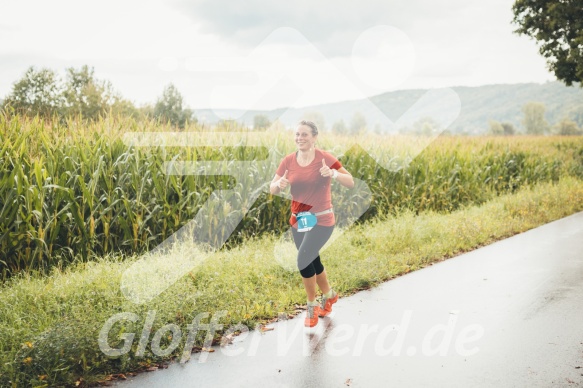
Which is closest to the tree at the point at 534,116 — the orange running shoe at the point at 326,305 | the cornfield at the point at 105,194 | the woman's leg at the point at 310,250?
the cornfield at the point at 105,194

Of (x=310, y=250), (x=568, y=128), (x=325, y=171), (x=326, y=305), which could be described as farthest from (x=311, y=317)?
(x=568, y=128)

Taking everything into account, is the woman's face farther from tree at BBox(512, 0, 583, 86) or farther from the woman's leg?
tree at BBox(512, 0, 583, 86)

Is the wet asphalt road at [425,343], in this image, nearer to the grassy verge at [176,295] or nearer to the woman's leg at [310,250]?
the grassy verge at [176,295]

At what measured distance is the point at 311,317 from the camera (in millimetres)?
5766

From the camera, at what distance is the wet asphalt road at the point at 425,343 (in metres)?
4.36

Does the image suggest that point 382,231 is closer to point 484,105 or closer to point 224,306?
point 224,306

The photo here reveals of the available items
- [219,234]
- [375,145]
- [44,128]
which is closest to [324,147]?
[375,145]

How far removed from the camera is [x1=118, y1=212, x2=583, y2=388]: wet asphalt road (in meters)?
4.36

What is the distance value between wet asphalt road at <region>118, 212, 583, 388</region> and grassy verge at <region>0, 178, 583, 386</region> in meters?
0.34

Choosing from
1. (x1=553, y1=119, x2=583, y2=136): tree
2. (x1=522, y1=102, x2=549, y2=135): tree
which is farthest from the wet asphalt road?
(x1=522, y1=102, x2=549, y2=135): tree

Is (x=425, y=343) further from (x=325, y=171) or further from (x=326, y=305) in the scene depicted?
(x=325, y=171)

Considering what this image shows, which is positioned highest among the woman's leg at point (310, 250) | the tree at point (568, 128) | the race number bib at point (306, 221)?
the tree at point (568, 128)

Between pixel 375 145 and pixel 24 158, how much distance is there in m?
8.53

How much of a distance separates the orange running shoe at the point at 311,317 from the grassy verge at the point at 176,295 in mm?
343
